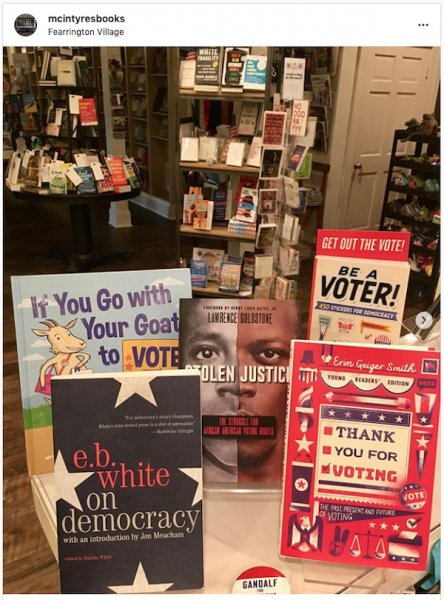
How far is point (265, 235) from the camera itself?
9.84 ft

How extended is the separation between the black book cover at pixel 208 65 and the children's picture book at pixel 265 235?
841 mm

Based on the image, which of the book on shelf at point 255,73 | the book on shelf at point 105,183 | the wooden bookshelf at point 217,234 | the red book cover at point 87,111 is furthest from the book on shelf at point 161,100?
the book on shelf at point 255,73

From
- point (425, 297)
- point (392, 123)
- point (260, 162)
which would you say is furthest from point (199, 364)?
point (392, 123)

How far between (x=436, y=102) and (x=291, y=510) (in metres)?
5.50

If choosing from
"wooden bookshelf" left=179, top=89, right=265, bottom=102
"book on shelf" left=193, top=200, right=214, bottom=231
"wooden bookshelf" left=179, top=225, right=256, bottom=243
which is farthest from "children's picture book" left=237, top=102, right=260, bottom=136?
"wooden bookshelf" left=179, top=225, right=256, bottom=243

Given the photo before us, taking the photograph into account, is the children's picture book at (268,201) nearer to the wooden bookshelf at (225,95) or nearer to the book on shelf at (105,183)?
the wooden bookshelf at (225,95)

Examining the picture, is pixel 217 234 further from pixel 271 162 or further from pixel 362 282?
pixel 362 282

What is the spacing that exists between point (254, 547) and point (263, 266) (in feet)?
7.58

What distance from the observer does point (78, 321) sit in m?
0.91

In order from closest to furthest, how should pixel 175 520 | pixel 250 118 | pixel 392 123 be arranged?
pixel 175 520 → pixel 250 118 → pixel 392 123

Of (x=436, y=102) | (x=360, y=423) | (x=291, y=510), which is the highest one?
(x=436, y=102)

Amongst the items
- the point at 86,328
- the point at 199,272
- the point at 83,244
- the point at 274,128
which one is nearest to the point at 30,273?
the point at 83,244

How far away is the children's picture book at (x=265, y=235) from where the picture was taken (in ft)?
9.72

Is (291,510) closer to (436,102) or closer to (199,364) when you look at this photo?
(199,364)
